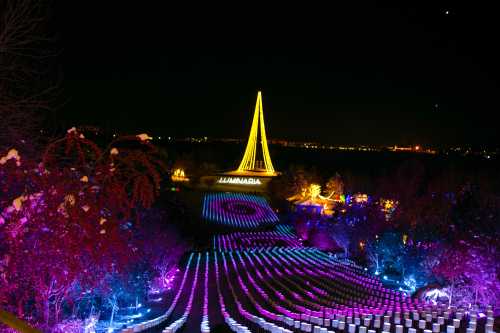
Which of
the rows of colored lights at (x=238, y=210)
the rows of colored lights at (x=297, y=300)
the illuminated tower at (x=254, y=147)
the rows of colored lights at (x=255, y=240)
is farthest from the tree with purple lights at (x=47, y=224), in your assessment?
the illuminated tower at (x=254, y=147)

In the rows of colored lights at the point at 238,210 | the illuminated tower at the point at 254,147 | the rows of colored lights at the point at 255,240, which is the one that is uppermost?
the illuminated tower at the point at 254,147

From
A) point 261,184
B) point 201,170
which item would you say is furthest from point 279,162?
point 261,184

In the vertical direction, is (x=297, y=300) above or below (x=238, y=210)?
below

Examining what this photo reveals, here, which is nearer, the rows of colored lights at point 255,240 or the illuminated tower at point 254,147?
the rows of colored lights at point 255,240

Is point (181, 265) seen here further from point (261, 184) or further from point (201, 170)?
point (201, 170)

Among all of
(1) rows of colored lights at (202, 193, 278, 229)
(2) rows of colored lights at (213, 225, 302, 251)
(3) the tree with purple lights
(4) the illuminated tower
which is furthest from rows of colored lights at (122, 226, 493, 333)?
(4) the illuminated tower

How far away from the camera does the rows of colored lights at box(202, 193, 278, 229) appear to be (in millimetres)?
39481

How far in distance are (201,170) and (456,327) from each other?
61.5 meters

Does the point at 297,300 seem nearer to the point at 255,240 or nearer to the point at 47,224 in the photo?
the point at 47,224

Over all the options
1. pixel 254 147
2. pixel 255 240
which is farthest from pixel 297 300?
pixel 254 147

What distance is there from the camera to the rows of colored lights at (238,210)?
39.5 meters

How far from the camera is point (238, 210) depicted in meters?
43.9

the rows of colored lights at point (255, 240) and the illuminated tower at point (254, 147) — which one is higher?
the illuminated tower at point (254, 147)

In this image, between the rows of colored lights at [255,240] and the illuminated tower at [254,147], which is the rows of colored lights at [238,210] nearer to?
the rows of colored lights at [255,240]
